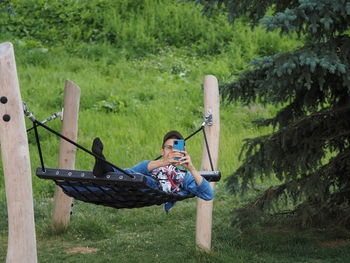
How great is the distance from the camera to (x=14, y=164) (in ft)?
15.4

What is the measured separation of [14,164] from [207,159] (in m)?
2.50

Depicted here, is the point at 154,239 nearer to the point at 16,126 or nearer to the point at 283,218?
the point at 283,218

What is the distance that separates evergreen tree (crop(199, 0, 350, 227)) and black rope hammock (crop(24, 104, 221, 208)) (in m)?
1.56

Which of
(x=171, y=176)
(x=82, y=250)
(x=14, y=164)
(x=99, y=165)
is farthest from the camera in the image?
(x=82, y=250)

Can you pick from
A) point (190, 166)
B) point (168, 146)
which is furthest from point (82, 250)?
point (190, 166)

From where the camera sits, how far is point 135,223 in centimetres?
888

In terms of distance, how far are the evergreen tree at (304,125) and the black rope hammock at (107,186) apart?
156 centimetres

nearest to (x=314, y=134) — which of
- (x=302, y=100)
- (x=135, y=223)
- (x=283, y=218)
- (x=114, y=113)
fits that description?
(x=302, y=100)

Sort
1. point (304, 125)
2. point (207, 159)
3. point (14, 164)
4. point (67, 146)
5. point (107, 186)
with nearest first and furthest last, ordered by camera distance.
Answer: point (14, 164)
point (107, 186)
point (207, 159)
point (304, 125)
point (67, 146)

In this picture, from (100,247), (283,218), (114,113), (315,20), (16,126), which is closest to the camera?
(16,126)

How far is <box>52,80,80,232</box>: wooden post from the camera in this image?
764 cm

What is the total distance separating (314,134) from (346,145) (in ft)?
2.27

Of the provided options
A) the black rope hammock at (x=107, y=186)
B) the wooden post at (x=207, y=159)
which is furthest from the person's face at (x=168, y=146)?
the wooden post at (x=207, y=159)

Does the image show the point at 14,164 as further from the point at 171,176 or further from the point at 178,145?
the point at 171,176
